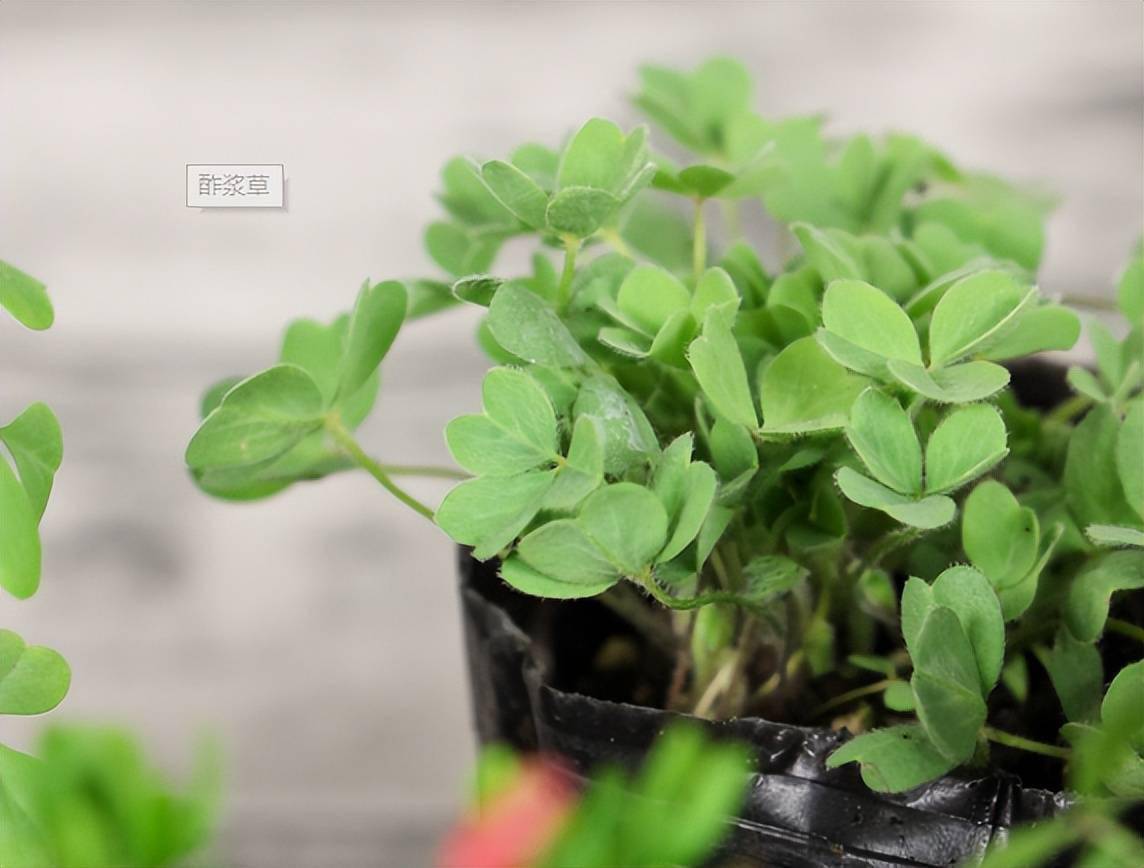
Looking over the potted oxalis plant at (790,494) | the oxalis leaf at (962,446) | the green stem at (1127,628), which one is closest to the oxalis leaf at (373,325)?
the potted oxalis plant at (790,494)

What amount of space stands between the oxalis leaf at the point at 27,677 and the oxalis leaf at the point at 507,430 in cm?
15

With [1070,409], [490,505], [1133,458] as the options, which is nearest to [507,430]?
[490,505]

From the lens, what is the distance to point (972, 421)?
393 mm

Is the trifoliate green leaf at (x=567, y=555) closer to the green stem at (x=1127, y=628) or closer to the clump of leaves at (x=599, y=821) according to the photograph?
the clump of leaves at (x=599, y=821)

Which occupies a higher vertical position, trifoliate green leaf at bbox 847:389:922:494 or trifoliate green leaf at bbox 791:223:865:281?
trifoliate green leaf at bbox 791:223:865:281

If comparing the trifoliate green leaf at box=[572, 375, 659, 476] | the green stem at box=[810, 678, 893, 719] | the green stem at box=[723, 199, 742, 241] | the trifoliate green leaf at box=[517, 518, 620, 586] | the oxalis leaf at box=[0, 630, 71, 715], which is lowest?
the green stem at box=[810, 678, 893, 719]

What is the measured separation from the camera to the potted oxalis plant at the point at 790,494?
0.38 meters

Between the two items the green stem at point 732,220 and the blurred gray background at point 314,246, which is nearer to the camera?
the blurred gray background at point 314,246

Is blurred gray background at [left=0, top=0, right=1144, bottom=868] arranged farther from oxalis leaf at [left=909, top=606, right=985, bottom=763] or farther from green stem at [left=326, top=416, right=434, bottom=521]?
oxalis leaf at [left=909, top=606, right=985, bottom=763]

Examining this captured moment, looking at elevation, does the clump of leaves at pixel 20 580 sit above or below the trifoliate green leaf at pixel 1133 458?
below

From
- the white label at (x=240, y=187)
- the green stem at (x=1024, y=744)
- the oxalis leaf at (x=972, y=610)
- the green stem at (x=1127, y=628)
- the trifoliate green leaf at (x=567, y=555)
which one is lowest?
the green stem at (x=1024, y=744)

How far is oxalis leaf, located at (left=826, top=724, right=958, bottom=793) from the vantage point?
380 mm

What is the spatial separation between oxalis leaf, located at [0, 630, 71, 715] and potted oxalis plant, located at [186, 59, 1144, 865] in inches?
3.8

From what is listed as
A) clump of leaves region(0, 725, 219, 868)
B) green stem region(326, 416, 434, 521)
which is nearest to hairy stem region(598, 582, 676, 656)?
green stem region(326, 416, 434, 521)
